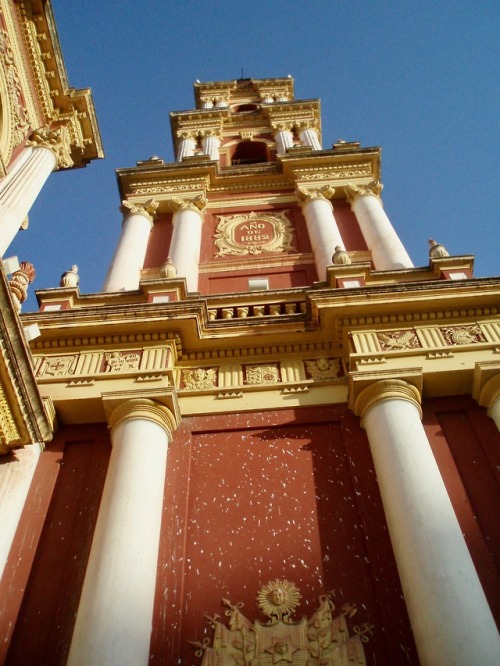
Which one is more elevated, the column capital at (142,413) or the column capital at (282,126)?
the column capital at (282,126)

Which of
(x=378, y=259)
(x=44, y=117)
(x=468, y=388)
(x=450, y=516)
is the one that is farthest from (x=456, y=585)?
(x=44, y=117)

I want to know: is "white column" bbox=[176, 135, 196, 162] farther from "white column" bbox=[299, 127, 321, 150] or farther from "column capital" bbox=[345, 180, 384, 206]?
"column capital" bbox=[345, 180, 384, 206]

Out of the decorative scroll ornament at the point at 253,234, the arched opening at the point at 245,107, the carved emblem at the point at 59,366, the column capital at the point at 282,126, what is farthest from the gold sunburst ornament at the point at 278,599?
the arched opening at the point at 245,107

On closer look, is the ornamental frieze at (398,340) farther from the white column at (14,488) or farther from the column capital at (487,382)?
the white column at (14,488)

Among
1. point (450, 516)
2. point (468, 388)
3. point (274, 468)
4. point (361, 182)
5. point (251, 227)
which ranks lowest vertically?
point (450, 516)

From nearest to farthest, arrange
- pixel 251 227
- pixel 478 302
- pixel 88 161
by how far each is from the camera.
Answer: pixel 478 302 < pixel 251 227 < pixel 88 161

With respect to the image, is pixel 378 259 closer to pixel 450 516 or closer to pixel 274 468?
pixel 274 468

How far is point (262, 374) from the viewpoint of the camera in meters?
10.8

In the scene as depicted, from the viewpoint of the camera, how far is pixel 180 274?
14141 mm

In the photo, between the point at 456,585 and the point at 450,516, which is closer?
the point at 456,585

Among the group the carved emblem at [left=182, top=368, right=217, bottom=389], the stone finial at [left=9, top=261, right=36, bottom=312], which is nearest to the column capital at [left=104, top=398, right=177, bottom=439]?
the carved emblem at [left=182, top=368, right=217, bottom=389]

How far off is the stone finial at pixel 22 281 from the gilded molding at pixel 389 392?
5550 millimetres

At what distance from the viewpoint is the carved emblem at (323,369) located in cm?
1068

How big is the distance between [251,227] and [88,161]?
6.15 meters
